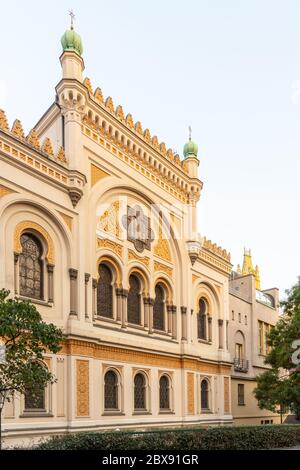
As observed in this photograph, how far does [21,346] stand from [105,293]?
464 inches

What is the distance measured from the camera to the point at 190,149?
33.7 metres

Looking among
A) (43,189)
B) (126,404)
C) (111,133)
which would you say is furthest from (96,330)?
(111,133)

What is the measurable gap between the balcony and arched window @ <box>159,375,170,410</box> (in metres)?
9.37

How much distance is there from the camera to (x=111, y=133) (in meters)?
26.1

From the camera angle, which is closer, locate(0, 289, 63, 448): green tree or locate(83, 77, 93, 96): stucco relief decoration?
locate(0, 289, 63, 448): green tree

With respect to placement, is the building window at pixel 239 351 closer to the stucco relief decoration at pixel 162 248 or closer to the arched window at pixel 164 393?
the arched window at pixel 164 393

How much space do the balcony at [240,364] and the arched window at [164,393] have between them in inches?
369

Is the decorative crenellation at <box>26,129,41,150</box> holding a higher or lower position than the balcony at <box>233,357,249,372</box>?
higher

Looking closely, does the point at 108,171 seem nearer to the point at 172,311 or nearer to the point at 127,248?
the point at 127,248

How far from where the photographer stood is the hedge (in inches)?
534

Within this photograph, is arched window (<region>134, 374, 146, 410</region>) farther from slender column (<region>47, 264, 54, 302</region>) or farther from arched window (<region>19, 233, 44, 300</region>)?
arched window (<region>19, 233, 44, 300</region>)

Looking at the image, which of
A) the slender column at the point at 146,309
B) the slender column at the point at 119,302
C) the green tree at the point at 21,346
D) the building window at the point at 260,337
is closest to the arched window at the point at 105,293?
the slender column at the point at 119,302

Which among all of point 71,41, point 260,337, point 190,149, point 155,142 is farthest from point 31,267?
point 260,337

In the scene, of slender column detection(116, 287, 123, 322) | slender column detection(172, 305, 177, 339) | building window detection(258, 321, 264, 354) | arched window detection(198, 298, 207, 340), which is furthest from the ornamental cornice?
building window detection(258, 321, 264, 354)
